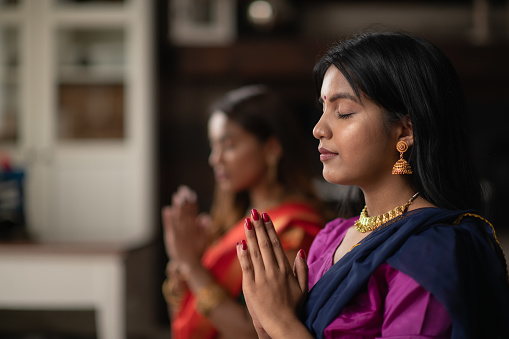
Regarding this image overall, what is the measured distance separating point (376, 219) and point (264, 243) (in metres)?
0.16

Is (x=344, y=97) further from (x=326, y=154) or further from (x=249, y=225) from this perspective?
(x=249, y=225)

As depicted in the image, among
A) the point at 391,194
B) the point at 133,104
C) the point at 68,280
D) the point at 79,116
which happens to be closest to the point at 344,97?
the point at 391,194

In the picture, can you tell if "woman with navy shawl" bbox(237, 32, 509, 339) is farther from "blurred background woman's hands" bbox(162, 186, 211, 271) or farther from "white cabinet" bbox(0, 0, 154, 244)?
"white cabinet" bbox(0, 0, 154, 244)

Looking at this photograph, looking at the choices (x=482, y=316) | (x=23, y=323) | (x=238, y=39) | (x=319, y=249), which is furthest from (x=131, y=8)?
(x=482, y=316)

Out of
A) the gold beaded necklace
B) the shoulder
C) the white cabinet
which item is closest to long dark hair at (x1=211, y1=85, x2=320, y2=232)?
the shoulder

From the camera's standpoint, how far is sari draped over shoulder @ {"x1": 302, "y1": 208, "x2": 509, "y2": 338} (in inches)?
23.0

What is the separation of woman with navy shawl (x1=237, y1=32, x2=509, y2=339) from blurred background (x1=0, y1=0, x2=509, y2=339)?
152cm

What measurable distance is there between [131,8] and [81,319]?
1668mm

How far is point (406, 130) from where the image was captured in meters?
0.69

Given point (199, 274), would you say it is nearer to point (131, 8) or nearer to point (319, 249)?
point (319, 249)

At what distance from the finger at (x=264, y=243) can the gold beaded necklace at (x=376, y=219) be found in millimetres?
129

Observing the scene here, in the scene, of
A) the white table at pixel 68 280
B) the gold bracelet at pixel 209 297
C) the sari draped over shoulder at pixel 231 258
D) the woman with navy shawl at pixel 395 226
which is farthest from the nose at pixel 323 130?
the white table at pixel 68 280

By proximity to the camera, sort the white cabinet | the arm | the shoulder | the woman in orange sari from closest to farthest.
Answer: the arm, the shoulder, the woman in orange sari, the white cabinet

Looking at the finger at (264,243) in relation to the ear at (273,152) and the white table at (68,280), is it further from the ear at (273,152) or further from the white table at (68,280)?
the white table at (68,280)
